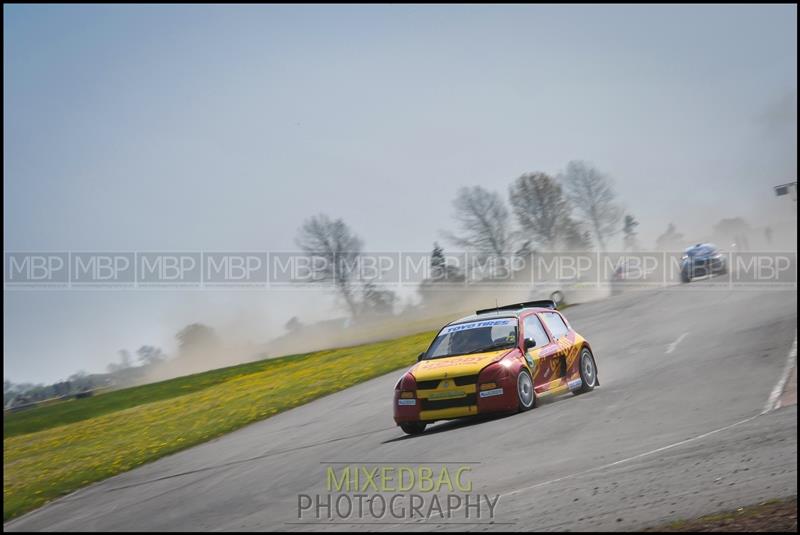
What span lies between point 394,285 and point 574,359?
39.9 inches

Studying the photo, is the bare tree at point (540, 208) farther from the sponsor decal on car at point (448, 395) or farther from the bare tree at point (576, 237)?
the sponsor decal on car at point (448, 395)

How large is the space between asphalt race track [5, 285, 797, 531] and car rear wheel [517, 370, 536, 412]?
0.25ft

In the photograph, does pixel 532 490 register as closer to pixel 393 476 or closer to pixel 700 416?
pixel 393 476

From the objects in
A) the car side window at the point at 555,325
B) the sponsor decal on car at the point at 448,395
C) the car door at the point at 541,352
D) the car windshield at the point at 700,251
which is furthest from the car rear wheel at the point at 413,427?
the car windshield at the point at 700,251

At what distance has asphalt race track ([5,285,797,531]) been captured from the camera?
5422 millimetres

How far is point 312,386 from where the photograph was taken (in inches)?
210

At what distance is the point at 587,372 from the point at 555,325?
293mm

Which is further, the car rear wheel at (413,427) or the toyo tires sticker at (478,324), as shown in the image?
the car rear wheel at (413,427)

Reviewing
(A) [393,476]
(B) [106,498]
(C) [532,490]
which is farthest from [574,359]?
(B) [106,498]

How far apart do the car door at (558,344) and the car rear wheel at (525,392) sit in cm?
14

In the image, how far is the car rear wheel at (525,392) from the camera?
158 inches

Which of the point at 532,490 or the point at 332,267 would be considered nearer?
the point at 332,267

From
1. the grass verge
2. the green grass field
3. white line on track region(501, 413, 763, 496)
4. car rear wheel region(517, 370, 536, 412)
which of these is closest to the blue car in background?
car rear wheel region(517, 370, 536, 412)

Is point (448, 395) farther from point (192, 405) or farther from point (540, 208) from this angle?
point (192, 405)
